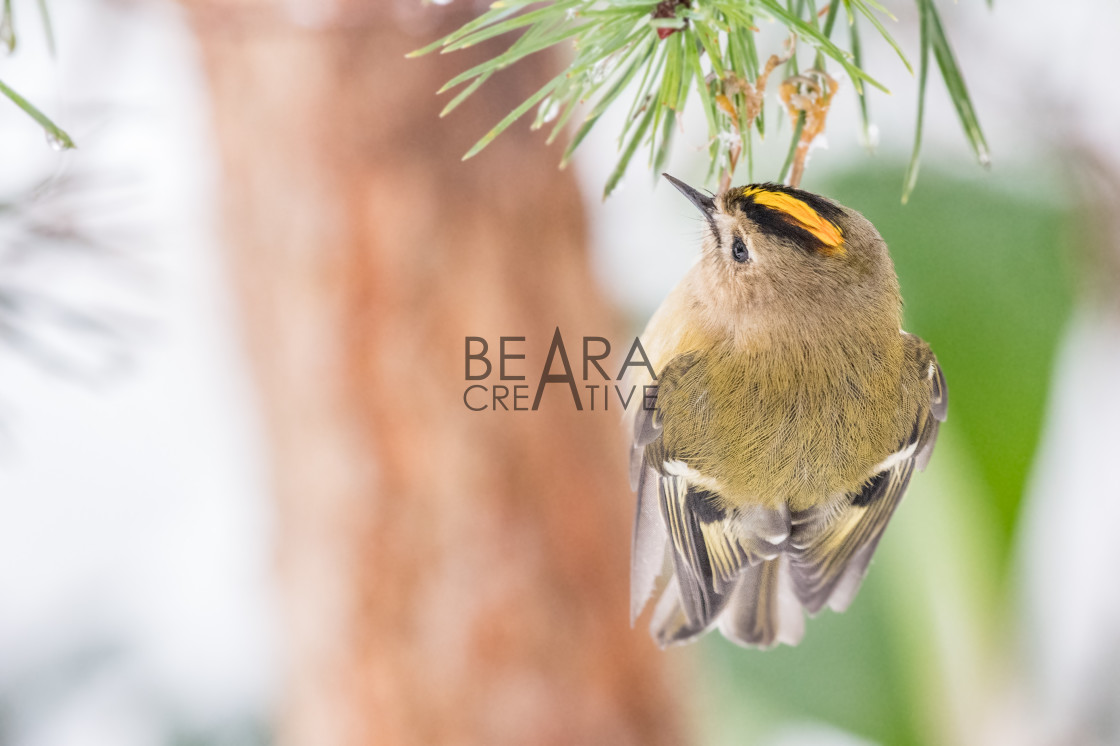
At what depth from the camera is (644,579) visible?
0.57 meters

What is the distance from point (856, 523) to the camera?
24.5 inches

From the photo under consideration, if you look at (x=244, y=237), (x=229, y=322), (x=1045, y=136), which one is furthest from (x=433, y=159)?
(x=1045, y=136)

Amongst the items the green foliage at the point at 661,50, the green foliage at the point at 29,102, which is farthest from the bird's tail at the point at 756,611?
the green foliage at the point at 29,102

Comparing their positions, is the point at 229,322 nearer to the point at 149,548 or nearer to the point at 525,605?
the point at 149,548

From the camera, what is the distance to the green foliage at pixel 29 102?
31 cm

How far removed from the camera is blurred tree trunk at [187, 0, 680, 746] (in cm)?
121

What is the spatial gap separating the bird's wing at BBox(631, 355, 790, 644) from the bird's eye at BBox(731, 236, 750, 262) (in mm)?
85

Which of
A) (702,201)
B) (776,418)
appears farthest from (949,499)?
(702,201)

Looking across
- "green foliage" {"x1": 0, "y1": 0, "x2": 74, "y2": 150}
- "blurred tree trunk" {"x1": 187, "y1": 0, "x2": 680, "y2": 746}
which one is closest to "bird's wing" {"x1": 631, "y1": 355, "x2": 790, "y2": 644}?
"green foliage" {"x1": 0, "y1": 0, "x2": 74, "y2": 150}

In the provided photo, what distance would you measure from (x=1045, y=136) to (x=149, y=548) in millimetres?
1515

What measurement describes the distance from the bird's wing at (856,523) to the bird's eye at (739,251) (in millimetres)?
131

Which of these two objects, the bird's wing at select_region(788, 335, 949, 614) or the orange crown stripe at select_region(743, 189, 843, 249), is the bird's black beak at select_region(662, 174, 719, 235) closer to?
the orange crown stripe at select_region(743, 189, 843, 249)

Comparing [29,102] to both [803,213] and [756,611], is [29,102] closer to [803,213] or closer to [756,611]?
[803,213]

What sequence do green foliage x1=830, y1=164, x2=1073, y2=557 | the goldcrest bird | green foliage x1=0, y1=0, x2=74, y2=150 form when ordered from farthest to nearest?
green foliage x1=830, y1=164, x2=1073, y2=557, the goldcrest bird, green foliage x1=0, y1=0, x2=74, y2=150
